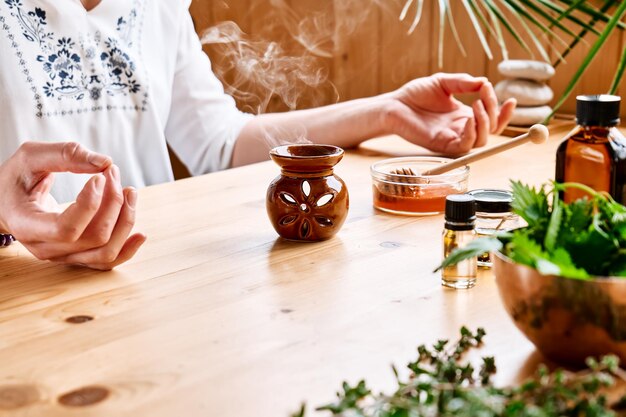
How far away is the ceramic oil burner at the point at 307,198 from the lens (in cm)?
129

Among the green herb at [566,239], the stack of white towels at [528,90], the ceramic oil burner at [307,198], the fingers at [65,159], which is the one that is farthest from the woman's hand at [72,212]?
the stack of white towels at [528,90]

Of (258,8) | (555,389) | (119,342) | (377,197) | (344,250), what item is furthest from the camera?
(258,8)

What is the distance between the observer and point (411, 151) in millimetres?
2053

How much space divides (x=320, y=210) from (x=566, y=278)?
0.58m

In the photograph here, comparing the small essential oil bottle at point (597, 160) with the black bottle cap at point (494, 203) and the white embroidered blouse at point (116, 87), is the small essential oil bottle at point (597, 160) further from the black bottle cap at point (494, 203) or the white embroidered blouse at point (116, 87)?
the white embroidered blouse at point (116, 87)

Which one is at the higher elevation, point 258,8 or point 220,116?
point 258,8

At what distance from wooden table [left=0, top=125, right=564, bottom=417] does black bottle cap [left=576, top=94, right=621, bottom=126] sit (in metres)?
0.26

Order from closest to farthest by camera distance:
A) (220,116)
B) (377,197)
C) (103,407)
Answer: (103,407) < (377,197) < (220,116)

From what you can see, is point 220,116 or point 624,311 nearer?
point 624,311

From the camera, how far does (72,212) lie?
1135mm

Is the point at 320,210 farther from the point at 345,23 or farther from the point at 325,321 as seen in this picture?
the point at 345,23

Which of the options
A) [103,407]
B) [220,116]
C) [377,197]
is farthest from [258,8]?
[103,407]

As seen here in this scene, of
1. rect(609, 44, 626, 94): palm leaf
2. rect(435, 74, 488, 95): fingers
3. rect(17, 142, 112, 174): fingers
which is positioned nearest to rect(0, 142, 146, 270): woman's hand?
rect(17, 142, 112, 174): fingers

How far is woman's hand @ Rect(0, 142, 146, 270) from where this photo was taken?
1146 millimetres
